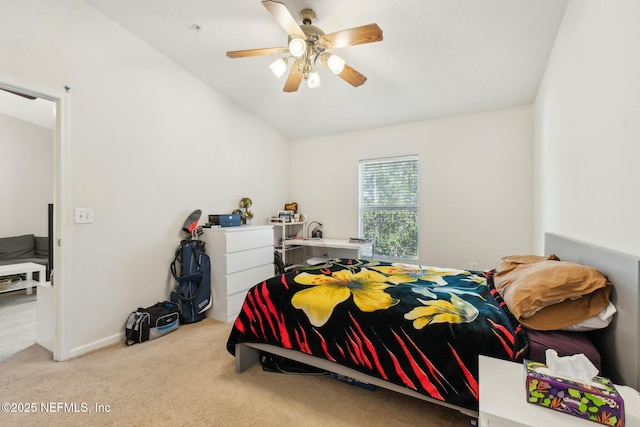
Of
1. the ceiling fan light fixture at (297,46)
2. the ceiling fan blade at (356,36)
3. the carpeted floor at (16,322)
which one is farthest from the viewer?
the carpeted floor at (16,322)

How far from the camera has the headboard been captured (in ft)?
3.07

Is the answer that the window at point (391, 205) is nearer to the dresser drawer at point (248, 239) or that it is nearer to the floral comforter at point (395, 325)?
the dresser drawer at point (248, 239)

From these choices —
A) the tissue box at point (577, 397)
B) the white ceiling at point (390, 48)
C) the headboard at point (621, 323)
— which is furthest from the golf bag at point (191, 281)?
the headboard at point (621, 323)

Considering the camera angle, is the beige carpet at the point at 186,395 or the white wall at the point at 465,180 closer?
the beige carpet at the point at 186,395

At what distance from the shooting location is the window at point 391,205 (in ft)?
12.6

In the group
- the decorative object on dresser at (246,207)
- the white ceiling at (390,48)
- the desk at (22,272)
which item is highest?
the white ceiling at (390,48)

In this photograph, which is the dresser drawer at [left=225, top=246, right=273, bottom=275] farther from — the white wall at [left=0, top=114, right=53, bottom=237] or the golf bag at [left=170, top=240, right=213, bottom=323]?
the white wall at [left=0, top=114, right=53, bottom=237]

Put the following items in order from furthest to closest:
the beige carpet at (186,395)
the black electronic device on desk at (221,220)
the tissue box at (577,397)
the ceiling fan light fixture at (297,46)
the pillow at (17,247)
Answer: the pillow at (17,247) < the black electronic device on desk at (221,220) < the ceiling fan light fixture at (297,46) < the beige carpet at (186,395) < the tissue box at (577,397)

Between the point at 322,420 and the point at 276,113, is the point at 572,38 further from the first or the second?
the point at 276,113

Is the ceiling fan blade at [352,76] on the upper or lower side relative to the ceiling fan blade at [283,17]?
lower

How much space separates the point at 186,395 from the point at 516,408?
177cm

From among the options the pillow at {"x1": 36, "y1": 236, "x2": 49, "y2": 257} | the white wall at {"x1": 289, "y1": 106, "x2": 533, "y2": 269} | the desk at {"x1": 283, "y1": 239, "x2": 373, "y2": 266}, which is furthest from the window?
the pillow at {"x1": 36, "y1": 236, "x2": 49, "y2": 257}

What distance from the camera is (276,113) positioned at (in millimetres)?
3867

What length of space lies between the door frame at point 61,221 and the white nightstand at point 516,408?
280 cm
